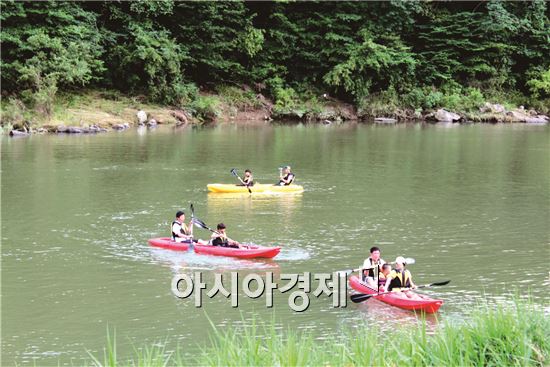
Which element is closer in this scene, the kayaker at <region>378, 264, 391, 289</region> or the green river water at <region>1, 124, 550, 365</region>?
the green river water at <region>1, 124, 550, 365</region>

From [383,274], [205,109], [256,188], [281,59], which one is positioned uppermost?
[281,59]

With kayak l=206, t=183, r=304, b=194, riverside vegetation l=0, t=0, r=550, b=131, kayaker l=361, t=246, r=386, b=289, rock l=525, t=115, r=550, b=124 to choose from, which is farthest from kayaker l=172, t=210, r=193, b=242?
rock l=525, t=115, r=550, b=124

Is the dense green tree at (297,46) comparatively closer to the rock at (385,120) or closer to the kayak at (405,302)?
the rock at (385,120)

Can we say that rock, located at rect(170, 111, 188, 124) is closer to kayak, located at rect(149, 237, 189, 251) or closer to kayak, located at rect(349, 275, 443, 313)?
kayak, located at rect(149, 237, 189, 251)

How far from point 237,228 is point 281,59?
34836mm

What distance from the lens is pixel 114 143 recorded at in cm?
3409

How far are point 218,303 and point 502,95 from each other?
45594 millimetres

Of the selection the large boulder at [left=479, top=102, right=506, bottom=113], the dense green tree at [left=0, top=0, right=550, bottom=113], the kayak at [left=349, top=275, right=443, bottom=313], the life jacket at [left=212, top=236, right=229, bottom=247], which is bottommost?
the kayak at [left=349, top=275, right=443, bottom=313]

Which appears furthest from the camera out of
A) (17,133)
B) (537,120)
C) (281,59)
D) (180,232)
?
(281,59)

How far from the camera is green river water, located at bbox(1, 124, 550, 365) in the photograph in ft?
39.2

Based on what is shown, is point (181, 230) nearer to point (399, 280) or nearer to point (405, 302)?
point (399, 280)

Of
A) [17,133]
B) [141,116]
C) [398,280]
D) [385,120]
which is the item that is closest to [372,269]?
[398,280]

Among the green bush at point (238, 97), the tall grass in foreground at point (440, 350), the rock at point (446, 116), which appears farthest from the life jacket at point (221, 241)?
the rock at point (446, 116)

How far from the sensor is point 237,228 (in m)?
18.4
